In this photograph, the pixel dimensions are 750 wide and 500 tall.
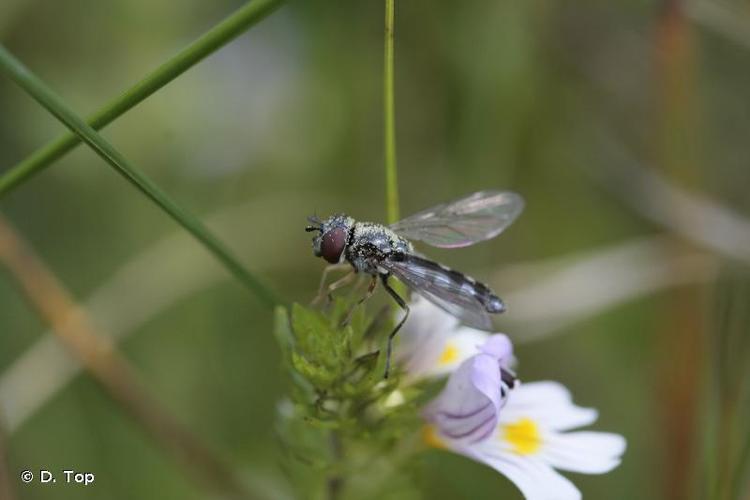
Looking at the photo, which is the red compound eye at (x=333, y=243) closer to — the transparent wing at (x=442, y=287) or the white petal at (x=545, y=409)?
the transparent wing at (x=442, y=287)

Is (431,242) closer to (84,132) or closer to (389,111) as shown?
(389,111)

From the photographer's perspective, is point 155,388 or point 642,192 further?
point 642,192

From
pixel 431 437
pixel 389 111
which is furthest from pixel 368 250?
pixel 431 437

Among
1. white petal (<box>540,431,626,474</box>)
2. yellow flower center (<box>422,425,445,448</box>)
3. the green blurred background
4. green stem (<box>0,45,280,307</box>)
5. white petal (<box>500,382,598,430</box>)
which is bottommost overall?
white petal (<box>540,431,626,474</box>)

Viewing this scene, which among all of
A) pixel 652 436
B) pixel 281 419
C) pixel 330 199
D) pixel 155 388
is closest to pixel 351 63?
pixel 330 199

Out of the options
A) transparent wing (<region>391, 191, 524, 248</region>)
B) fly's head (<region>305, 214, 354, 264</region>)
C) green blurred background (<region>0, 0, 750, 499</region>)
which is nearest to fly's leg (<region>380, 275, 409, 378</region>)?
fly's head (<region>305, 214, 354, 264</region>)

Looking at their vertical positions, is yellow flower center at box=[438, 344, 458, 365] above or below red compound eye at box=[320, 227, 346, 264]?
below

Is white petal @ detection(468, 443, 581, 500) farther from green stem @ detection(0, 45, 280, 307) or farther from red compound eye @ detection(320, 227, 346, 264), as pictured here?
green stem @ detection(0, 45, 280, 307)

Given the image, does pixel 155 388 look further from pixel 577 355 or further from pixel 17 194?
pixel 577 355
